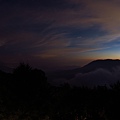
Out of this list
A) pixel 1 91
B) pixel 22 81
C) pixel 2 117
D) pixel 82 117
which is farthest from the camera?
pixel 22 81

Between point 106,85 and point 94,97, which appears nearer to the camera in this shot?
point 94,97

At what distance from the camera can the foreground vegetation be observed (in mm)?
16969

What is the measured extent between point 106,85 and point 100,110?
11.7ft

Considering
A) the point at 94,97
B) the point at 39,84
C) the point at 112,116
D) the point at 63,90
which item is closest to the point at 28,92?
the point at 39,84

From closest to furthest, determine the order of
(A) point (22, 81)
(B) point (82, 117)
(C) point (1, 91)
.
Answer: (B) point (82, 117) → (C) point (1, 91) → (A) point (22, 81)

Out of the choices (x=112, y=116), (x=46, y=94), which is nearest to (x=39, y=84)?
(x=46, y=94)

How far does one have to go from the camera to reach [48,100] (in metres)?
18.5

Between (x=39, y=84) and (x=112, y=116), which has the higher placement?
(x=39, y=84)

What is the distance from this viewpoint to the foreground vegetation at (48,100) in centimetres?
1697

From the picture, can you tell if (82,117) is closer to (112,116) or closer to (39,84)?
(112,116)

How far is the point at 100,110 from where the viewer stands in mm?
17203

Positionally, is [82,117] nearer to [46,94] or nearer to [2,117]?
[46,94]

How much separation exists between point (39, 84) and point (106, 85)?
453cm

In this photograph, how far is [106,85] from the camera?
807 inches
